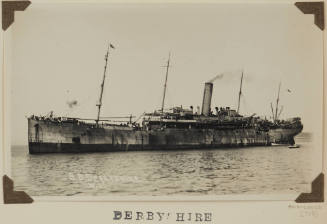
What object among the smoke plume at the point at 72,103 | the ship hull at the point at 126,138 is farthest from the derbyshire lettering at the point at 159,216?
the smoke plume at the point at 72,103

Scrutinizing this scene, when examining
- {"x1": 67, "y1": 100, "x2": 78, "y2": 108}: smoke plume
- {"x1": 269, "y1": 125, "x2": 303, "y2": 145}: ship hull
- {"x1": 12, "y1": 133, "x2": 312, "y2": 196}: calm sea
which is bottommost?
{"x1": 12, "y1": 133, "x2": 312, "y2": 196}: calm sea

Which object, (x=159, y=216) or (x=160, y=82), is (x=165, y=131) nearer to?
(x=160, y=82)

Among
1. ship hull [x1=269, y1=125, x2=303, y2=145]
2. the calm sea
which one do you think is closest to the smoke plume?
the calm sea

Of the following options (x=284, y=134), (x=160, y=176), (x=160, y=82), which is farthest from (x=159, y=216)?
(x=284, y=134)

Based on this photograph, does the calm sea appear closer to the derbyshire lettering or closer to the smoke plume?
the derbyshire lettering

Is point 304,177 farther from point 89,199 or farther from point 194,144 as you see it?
point 89,199

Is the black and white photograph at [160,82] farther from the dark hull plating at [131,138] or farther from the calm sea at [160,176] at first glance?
the dark hull plating at [131,138]
